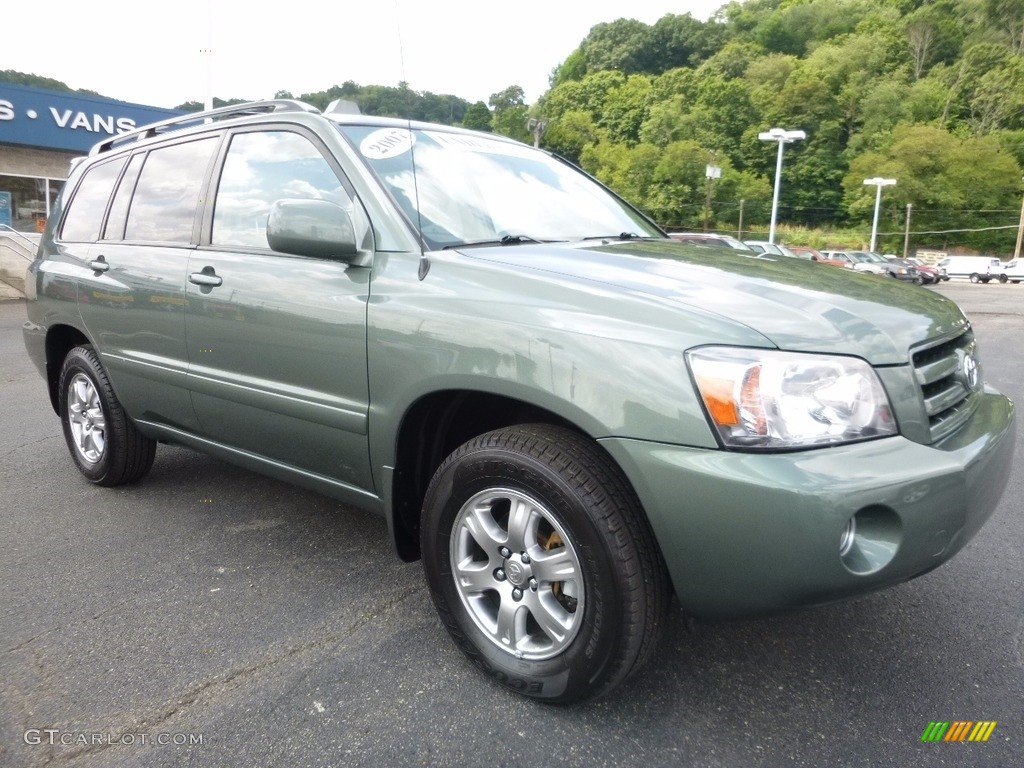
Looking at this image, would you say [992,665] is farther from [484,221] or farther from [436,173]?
[436,173]

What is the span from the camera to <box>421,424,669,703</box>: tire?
204cm

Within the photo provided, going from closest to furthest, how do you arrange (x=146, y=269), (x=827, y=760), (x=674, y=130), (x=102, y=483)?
(x=827, y=760)
(x=146, y=269)
(x=102, y=483)
(x=674, y=130)

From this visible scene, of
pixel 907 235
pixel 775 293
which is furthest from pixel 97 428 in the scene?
pixel 907 235

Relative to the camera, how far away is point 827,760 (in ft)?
6.67

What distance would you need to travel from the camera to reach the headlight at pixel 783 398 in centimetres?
190

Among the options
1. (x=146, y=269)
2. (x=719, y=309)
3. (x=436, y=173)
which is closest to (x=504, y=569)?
(x=719, y=309)

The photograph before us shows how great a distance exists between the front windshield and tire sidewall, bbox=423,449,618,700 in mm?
808

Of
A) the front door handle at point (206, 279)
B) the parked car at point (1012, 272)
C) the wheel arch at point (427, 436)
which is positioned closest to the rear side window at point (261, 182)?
the front door handle at point (206, 279)

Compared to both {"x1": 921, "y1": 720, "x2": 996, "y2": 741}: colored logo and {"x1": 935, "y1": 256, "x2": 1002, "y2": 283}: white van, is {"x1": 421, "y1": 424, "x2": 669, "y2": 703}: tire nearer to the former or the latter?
{"x1": 921, "y1": 720, "x2": 996, "y2": 741}: colored logo

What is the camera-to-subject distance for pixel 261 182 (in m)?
3.14

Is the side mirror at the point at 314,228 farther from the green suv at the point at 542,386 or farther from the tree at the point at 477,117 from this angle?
the tree at the point at 477,117

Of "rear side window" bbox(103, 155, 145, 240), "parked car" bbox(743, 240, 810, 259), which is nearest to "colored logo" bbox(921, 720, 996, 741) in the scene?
"parked car" bbox(743, 240, 810, 259)

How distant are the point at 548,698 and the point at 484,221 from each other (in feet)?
5.25

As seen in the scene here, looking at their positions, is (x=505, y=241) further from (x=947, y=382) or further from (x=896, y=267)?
(x=896, y=267)
